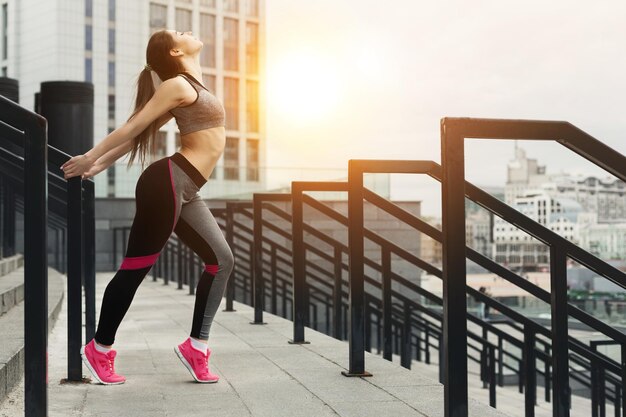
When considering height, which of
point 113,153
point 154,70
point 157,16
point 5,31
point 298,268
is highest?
point 157,16

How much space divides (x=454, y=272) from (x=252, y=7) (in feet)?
183

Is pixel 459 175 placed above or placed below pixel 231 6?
below

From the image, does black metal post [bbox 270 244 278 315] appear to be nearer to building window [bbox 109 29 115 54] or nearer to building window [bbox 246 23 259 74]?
building window [bbox 109 29 115 54]

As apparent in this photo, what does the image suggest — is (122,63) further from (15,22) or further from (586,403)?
(586,403)

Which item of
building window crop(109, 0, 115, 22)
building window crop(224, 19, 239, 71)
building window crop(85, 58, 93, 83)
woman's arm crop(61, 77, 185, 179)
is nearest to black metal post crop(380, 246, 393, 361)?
woman's arm crop(61, 77, 185, 179)

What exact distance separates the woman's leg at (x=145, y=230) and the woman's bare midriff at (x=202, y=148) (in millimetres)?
103

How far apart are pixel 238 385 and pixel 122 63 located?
50.0 metres

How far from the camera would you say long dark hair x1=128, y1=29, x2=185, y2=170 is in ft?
12.0

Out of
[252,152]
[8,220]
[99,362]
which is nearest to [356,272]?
[99,362]

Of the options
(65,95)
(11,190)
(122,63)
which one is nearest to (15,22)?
(122,63)

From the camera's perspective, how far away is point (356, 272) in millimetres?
4055

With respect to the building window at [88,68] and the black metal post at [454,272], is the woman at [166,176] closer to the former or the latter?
the black metal post at [454,272]

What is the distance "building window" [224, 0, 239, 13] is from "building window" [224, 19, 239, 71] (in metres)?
0.71

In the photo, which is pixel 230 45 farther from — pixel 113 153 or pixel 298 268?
pixel 113 153
